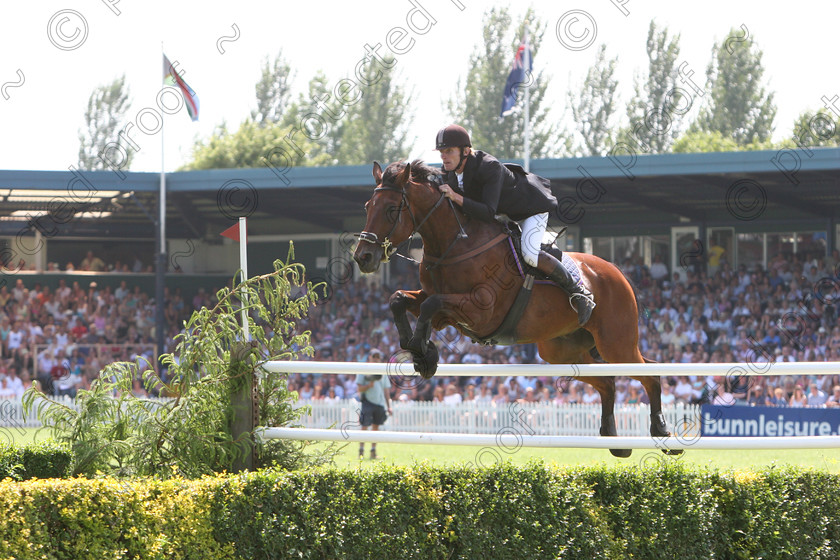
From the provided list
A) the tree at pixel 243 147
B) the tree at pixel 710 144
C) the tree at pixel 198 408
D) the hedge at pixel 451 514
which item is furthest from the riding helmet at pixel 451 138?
the tree at pixel 243 147

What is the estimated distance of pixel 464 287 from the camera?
18.5 feet

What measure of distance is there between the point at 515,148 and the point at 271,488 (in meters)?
38.4

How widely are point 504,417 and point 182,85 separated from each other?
10.5 meters

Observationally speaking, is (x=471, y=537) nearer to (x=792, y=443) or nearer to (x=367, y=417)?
(x=792, y=443)

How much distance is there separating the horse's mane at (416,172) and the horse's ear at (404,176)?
27 mm

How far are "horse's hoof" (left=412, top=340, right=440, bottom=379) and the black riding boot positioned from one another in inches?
40.1

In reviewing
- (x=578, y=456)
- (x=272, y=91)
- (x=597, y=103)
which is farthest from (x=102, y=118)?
(x=578, y=456)

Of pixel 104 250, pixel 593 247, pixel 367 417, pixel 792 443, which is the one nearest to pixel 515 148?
pixel 593 247

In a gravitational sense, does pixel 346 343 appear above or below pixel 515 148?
below

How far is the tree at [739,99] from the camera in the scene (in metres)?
42.9

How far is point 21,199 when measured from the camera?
21734 millimetres

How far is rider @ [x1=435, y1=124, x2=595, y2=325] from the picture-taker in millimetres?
5715

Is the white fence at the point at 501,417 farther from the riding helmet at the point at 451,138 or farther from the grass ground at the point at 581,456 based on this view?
the riding helmet at the point at 451,138

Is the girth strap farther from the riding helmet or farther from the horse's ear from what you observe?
the riding helmet
